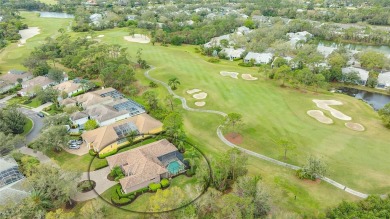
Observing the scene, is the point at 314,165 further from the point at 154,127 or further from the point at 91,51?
the point at 91,51

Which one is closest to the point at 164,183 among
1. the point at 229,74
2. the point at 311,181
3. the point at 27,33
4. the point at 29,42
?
the point at 311,181

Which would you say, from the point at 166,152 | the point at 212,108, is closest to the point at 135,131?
the point at 166,152

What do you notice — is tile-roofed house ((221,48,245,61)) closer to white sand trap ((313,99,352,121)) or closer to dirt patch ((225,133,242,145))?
white sand trap ((313,99,352,121))

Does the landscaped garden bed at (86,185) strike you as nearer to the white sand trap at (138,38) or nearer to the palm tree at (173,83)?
the palm tree at (173,83)

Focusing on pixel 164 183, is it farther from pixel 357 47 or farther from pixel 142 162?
pixel 357 47

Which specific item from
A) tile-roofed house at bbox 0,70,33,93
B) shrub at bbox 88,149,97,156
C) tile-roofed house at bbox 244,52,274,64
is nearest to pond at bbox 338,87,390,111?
tile-roofed house at bbox 244,52,274,64
